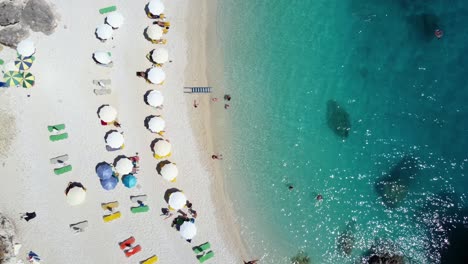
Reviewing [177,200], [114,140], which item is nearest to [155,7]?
[114,140]

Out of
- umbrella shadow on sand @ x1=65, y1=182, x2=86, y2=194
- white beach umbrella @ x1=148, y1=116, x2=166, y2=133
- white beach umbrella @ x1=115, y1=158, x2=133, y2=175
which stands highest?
white beach umbrella @ x1=148, y1=116, x2=166, y2=133

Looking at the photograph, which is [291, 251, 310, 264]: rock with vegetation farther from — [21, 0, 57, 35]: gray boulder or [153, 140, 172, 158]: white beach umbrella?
[21, 0, 57, 35]: gray boulder

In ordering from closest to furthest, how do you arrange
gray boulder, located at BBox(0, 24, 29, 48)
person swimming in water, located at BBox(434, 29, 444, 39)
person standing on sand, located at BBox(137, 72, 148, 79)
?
gray boulder, located at BBox(0, 24, 29, 48), person standing on sand, located at BBox(137, 72, 148, 79), person swimming in water, located at BBox(434, 29, 444, 39)

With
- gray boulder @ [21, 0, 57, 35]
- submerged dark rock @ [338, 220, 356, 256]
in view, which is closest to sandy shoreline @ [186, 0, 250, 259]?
submerged dark rock @ [338, 220, 356, 256]

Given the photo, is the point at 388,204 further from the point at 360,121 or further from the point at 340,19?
the point at 340,19

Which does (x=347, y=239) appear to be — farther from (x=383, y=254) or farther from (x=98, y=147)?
(x=98, y=147)
